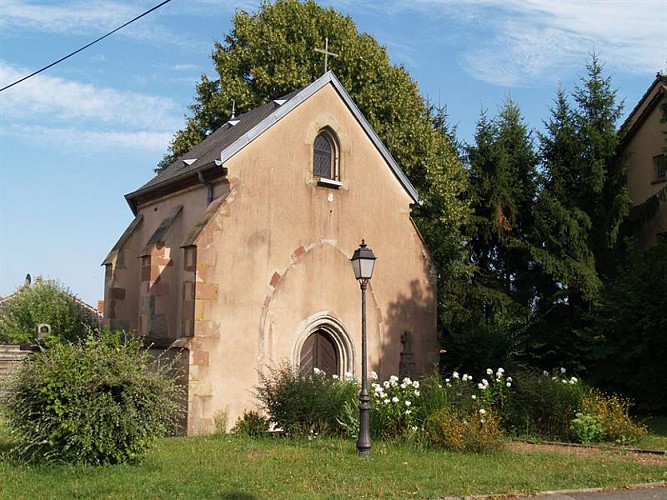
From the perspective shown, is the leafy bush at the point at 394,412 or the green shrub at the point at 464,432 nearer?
the green shrub at the point at 464,432

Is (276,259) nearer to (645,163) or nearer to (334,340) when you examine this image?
(334,340)

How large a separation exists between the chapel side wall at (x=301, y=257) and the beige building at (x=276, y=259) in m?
0.03

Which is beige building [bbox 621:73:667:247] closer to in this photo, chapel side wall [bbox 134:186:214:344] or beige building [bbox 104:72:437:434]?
Result: beige building [bbox 104:72:437:434]

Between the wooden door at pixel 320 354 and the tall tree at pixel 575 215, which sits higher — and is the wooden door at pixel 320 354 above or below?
below

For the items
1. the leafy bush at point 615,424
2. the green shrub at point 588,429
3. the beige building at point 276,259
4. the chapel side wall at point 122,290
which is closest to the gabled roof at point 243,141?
the beige building at point 276,259

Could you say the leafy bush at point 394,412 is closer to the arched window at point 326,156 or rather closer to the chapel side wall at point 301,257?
the chapel side wall at point 301,257

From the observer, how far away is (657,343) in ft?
65.1

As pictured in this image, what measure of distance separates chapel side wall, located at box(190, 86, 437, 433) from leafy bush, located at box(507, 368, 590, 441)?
16.7 ft

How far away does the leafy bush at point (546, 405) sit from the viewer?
16125 millimetres

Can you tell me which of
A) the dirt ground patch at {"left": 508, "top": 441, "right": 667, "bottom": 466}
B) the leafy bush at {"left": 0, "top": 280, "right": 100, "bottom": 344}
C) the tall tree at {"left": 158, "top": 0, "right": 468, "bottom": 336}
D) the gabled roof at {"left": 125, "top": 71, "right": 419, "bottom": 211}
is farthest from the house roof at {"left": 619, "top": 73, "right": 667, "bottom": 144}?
the leafy bush at {"left": 0, "top": 280, "right": 100, "bottom": 344}

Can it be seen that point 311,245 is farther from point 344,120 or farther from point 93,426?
point 93,426

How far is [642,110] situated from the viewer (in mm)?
28750

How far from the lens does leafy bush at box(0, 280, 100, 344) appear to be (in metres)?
30.0

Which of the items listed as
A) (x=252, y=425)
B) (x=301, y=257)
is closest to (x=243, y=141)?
(x=301, y=257)
